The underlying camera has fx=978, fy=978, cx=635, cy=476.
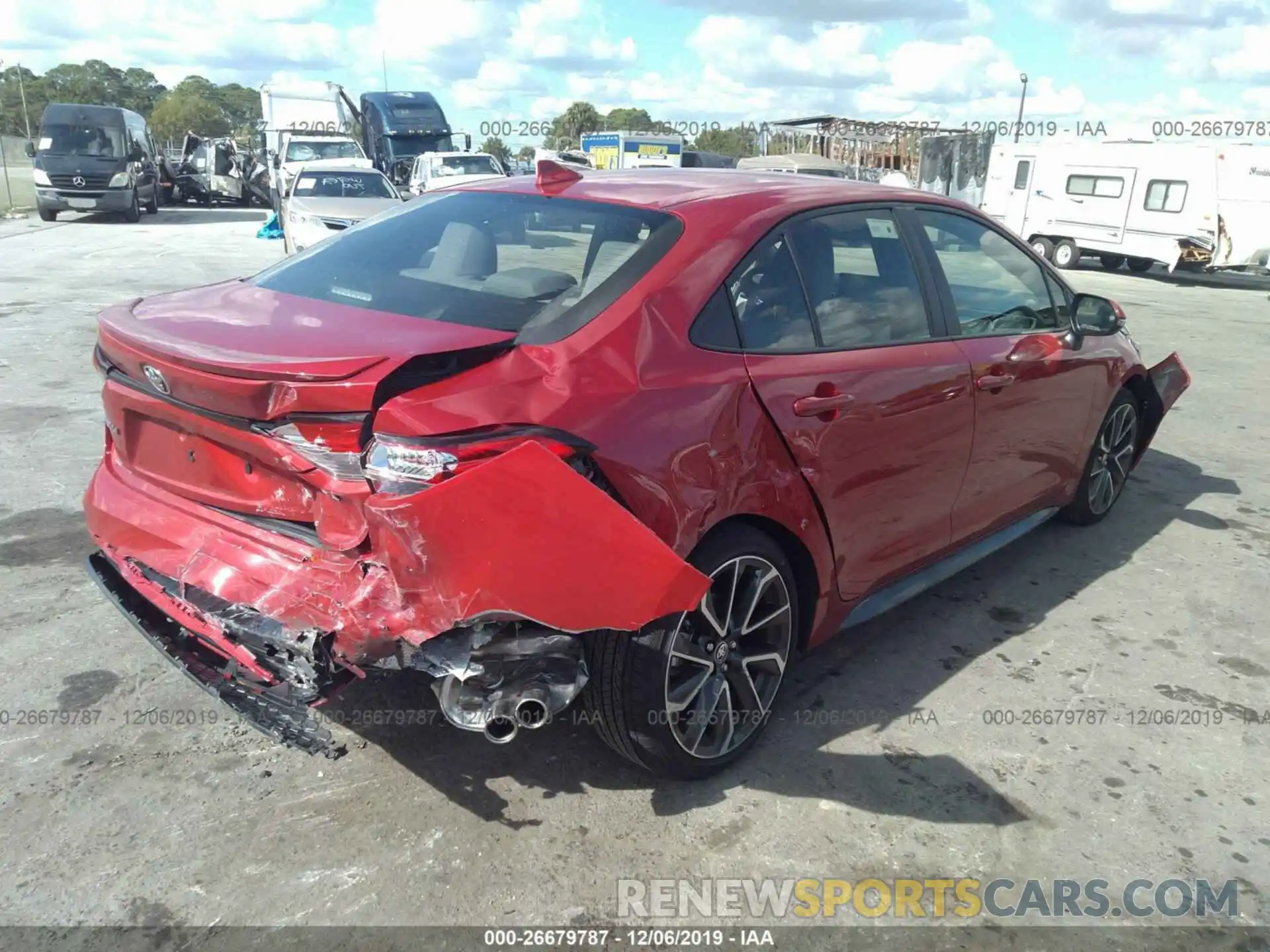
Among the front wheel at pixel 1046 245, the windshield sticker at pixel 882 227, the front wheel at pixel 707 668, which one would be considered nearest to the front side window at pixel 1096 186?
the front wheel at pixel 1046 245

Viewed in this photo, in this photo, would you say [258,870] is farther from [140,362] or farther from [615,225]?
[615,225]

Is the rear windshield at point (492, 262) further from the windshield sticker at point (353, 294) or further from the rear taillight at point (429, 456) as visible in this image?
the rear taillight at point (429, 456)

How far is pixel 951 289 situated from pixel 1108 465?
198 centimetres

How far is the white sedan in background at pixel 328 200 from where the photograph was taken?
563 inches

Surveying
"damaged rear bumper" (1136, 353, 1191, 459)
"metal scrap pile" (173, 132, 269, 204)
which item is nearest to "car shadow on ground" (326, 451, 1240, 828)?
"damaged rear bumper" (1136, 353, 1191, 459)

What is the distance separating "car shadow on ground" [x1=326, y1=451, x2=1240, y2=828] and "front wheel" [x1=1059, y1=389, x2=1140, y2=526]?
0.79 meters

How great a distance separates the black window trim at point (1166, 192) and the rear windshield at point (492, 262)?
63.5 ft

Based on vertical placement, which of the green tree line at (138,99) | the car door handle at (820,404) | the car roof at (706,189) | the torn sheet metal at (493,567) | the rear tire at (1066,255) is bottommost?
the rear tire at (1066,255)

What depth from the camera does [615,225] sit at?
3066 millimetres

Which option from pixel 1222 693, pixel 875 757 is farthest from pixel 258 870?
pixel 1222 693

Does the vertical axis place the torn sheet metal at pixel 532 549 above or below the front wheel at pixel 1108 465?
above

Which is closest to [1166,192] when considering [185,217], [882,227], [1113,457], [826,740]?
[1113,457]

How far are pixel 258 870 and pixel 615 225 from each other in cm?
210

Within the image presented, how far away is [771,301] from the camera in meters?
3.04
